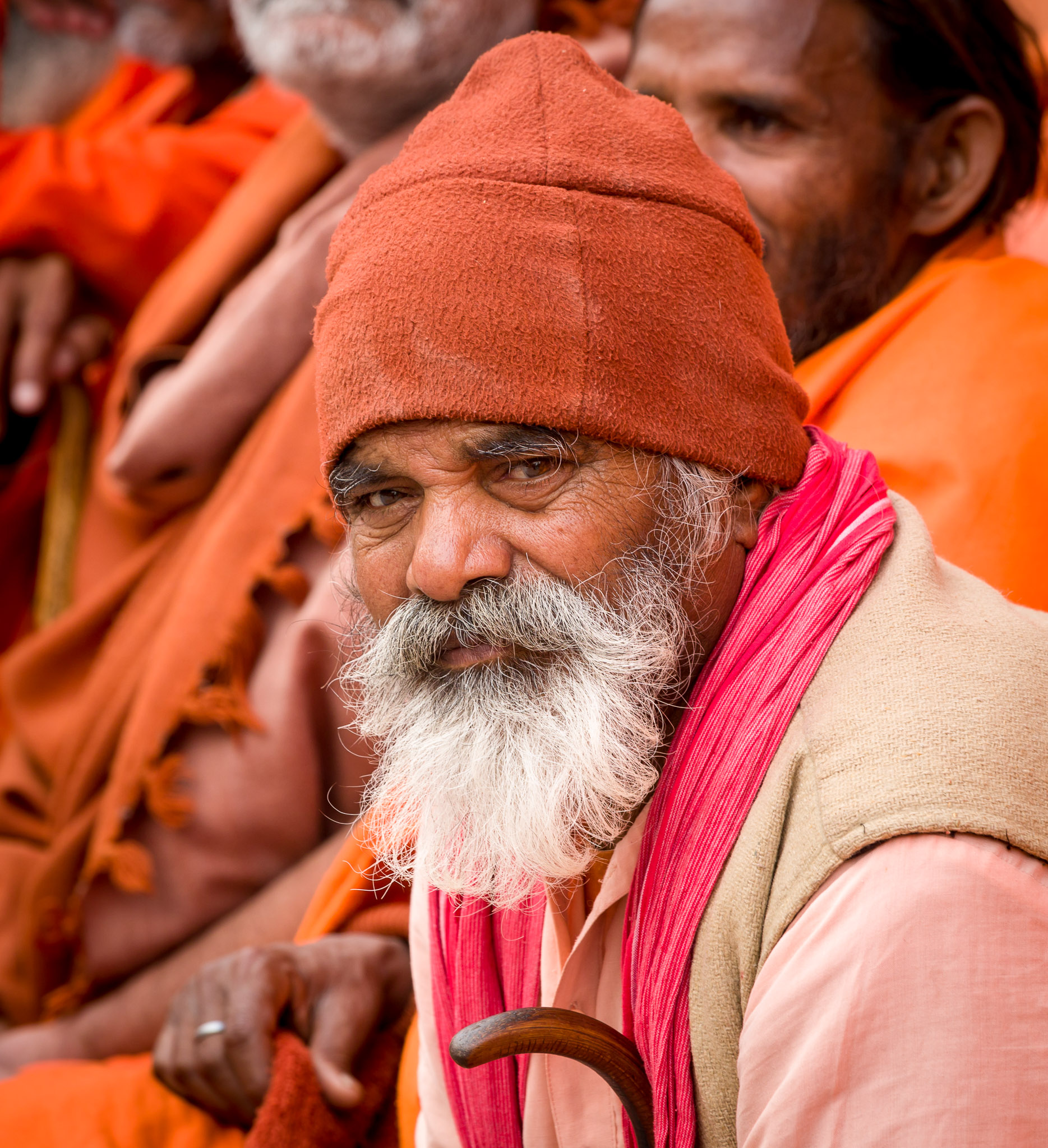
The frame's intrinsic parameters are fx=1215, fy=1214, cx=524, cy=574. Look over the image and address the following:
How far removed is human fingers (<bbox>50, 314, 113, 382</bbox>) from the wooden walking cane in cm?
207

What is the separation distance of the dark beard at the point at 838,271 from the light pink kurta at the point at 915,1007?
1.05 metres

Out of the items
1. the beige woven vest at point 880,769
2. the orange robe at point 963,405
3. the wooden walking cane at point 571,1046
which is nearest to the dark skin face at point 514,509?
the beige woven vest at point 880,769

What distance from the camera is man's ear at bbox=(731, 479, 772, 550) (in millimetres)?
1092

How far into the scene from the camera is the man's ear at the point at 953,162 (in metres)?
1.75

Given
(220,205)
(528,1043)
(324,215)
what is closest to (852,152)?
(324,215)

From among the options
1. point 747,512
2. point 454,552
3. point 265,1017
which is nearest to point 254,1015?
point 265,1017

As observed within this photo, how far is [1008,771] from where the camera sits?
0.86 metres

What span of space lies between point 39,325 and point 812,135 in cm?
166

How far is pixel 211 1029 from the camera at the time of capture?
1.42 metres

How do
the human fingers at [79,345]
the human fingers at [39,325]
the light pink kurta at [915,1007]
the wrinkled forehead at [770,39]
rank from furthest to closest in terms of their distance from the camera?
the human fingers at [79,345] → the human fingers at [39,325] → the wrinkled forehead at [770,39] → the light pink kurta at [915,1007]

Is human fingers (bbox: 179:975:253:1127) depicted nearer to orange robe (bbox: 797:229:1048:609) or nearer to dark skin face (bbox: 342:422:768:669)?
dark skin face (bbox: 342:422:768:669)

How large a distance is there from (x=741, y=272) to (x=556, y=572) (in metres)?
0.33

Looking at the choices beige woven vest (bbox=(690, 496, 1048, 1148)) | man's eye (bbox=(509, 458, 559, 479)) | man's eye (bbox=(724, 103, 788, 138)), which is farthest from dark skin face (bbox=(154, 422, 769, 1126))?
man's eye (bbox=(724, 103, 788, 138))

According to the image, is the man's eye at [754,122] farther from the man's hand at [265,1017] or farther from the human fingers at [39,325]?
the human fingers at [39,325]
